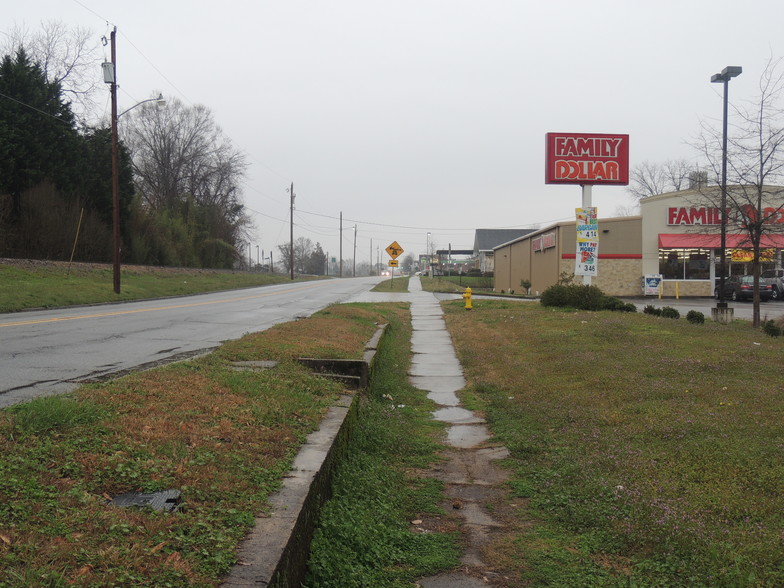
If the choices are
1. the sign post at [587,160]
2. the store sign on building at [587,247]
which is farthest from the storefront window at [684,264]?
the store sign on building at [587,247]

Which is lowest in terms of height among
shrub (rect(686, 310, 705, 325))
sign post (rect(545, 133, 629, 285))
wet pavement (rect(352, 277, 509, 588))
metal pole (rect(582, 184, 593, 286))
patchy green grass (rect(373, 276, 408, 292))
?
wet pavement (rect(352, 277, 509, 588))

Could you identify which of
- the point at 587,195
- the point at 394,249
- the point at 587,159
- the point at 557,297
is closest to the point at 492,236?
the point at 394,249

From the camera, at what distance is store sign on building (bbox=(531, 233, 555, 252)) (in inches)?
1405

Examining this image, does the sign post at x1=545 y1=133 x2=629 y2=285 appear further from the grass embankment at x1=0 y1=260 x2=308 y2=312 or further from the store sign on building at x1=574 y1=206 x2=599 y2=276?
the grass embankment at x1=0 y1=260 x2=308 y2=312

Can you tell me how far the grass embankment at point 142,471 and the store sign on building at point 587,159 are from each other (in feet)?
69.3

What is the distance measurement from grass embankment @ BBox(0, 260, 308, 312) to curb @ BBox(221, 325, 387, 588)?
56.7 ft

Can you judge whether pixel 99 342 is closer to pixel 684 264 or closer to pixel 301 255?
pixel 684 264

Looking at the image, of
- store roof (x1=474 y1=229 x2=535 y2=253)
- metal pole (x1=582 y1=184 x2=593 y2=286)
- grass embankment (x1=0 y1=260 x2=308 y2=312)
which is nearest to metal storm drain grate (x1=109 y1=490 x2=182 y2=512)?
grass embankment (x1=0 y1=260 x2=308 y2=312)

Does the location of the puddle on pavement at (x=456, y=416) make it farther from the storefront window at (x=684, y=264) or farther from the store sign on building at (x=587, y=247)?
the storefront window at (x=684, y=264)

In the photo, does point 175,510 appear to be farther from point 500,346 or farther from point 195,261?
point 195,261

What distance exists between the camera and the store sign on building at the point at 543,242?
35.7 m

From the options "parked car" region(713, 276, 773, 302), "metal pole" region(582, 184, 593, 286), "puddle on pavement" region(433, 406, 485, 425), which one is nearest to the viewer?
"puddle on pavement" region(433, 406, 485, 425)

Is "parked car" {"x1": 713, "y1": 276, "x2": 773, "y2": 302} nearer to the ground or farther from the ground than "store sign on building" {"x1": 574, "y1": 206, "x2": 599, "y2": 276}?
nearer to the ground

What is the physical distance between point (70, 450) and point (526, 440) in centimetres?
428
